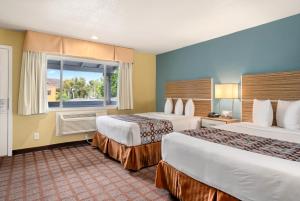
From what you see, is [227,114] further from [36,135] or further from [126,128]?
[36,135]

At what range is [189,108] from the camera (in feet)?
14.2

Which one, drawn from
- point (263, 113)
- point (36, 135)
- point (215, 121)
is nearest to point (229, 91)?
point (215, 121)

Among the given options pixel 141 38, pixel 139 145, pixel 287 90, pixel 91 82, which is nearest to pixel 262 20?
pixel 287 90

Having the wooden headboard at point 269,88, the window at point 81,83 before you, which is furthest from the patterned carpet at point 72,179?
the wooden headboard at point 269,88

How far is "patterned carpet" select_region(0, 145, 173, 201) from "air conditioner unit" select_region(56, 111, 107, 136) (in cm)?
62

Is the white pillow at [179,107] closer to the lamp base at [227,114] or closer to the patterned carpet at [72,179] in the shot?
the lamp base at [227,114]

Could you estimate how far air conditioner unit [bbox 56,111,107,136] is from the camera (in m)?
4.01

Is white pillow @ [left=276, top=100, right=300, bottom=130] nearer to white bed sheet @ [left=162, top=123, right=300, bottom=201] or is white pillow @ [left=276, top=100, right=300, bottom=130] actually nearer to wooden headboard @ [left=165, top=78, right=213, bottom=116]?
white bed sheet @ [left=162, top=123, right=300, bottom=201]

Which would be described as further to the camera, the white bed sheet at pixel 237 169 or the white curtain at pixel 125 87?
the white curtain at pixel 125 87

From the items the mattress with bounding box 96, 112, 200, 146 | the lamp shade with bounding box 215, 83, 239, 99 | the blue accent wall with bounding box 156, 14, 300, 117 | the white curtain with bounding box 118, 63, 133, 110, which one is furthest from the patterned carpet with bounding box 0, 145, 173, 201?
the blue accent wall with bounding box 156, 14, 300, 117

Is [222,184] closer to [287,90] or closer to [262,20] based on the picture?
[287,90]

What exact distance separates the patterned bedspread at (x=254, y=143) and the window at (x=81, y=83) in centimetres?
319

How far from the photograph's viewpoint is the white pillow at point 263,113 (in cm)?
282

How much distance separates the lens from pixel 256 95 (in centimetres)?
325
